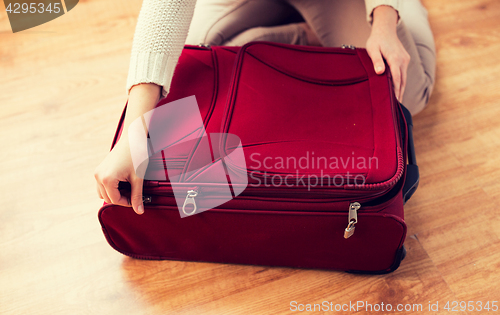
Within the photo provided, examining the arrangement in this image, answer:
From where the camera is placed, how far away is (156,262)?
0.78 metres

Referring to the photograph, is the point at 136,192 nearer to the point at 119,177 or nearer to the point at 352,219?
the point at 119,177

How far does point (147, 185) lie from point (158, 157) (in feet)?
0.17

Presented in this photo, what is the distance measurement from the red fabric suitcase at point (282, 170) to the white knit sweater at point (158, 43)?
0.06 m

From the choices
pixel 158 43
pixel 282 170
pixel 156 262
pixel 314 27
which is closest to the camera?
pixel 282 170

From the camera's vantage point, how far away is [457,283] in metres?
0.73

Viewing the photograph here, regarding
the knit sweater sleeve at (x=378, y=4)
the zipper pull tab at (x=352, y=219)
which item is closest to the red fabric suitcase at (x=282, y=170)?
the zipper pull tab at (x=352, y=219)

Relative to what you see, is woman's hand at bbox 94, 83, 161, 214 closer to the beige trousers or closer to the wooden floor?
the wooden floor

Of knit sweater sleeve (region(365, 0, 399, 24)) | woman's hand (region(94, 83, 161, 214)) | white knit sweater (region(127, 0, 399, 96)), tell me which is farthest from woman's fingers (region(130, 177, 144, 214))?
knit sweater sleeve (region(365, 0, 399, 24))

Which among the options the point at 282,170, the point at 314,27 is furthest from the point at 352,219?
the point at 314,27

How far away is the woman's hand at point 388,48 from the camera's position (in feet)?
2.40

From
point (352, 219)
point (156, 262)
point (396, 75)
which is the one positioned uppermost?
point (396, 75)

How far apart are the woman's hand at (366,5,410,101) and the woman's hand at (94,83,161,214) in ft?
1.53

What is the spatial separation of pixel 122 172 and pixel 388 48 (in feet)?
1.88

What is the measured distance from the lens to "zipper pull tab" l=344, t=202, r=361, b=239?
1.95ft
